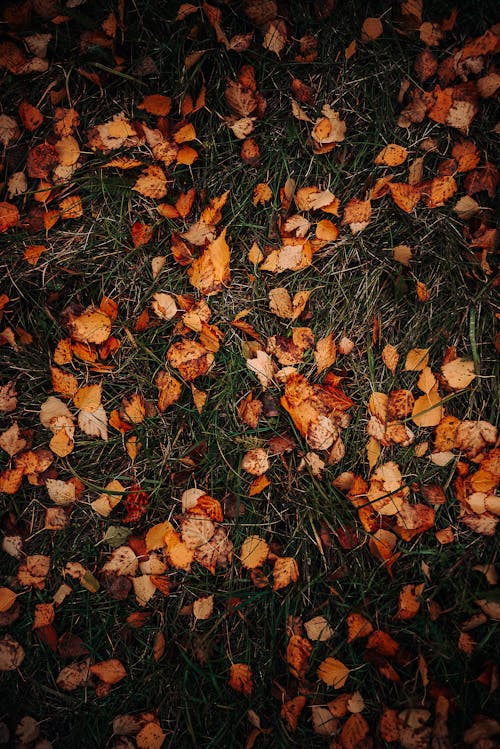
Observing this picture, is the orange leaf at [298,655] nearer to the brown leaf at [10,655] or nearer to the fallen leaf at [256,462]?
the fallen leaf at [256,462]

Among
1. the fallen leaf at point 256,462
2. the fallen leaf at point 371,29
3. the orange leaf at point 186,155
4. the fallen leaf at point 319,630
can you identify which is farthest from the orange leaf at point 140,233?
the fallen leaf at point 319,630

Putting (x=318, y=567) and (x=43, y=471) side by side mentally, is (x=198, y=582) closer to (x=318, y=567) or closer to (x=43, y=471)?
(x=318, y=567)

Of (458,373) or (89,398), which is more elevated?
(458,373)

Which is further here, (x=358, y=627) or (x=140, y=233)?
(x=140, y=233)

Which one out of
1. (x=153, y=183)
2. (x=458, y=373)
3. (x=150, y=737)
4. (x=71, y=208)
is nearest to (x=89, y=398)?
(x=71, y=208)

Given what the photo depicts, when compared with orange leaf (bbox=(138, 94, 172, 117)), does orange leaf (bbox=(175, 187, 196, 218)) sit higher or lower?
lower

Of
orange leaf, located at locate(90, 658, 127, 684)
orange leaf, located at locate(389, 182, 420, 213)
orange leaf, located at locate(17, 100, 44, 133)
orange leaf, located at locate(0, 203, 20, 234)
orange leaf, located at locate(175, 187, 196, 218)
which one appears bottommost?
orange leaf, located at locate(90, 658, 127, 684)

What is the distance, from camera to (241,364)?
5.69 ft

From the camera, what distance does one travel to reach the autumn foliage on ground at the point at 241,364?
1.66m

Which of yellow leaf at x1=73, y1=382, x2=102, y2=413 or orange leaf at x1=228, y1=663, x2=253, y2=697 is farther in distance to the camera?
yellow leaf at x1=73, y1=382, x2=102, y2=413

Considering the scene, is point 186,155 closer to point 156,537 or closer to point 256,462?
point 256,462

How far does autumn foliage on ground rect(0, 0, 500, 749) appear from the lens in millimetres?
1657

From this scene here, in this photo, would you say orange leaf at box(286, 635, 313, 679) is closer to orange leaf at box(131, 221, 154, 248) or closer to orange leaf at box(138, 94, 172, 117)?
orange leaf at box(131, 221, 154, 248)

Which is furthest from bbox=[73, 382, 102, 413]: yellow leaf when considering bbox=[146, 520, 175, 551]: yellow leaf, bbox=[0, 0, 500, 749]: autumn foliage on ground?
bbox=[146, 520, 175, 551]: yellow leaf
